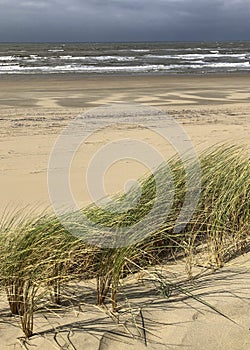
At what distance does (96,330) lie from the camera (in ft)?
8.04

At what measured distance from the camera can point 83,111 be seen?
12.5 meters

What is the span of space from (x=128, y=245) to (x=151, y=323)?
49 cm

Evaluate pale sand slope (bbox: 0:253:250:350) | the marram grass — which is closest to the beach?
pale sand slope (bbox: 0:253:250:350)

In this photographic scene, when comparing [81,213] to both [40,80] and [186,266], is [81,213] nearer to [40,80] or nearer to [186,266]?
[186,266]

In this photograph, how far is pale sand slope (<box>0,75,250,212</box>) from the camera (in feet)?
21.3

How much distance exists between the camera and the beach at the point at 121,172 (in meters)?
2.43

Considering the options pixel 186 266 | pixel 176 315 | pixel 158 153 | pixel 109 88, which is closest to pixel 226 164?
pixel 186 266

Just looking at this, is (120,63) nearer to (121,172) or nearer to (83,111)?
(83,111)

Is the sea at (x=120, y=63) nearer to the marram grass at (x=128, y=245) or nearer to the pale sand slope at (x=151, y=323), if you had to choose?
the marram grass at (x=128, y=245)

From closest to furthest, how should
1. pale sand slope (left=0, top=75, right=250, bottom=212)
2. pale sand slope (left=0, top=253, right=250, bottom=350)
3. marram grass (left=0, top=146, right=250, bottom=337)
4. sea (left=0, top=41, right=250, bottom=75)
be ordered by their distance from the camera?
pale sand slope (left=0, top=253, right=250, bottom=350) → marram grass (left=0, top=146, right=250, bottom=337) → pale sand slope (left=0, top=75, right=250, bottom=212) → sea (left=0, top=41, right=250, bottom=75)

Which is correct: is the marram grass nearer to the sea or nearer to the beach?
the beach

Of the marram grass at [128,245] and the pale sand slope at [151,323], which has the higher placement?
the marram grass at [128,245]

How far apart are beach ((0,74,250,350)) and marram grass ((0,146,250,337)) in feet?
0.40

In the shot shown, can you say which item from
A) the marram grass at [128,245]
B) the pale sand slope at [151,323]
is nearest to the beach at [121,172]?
the pale sand slope at [151,323]
